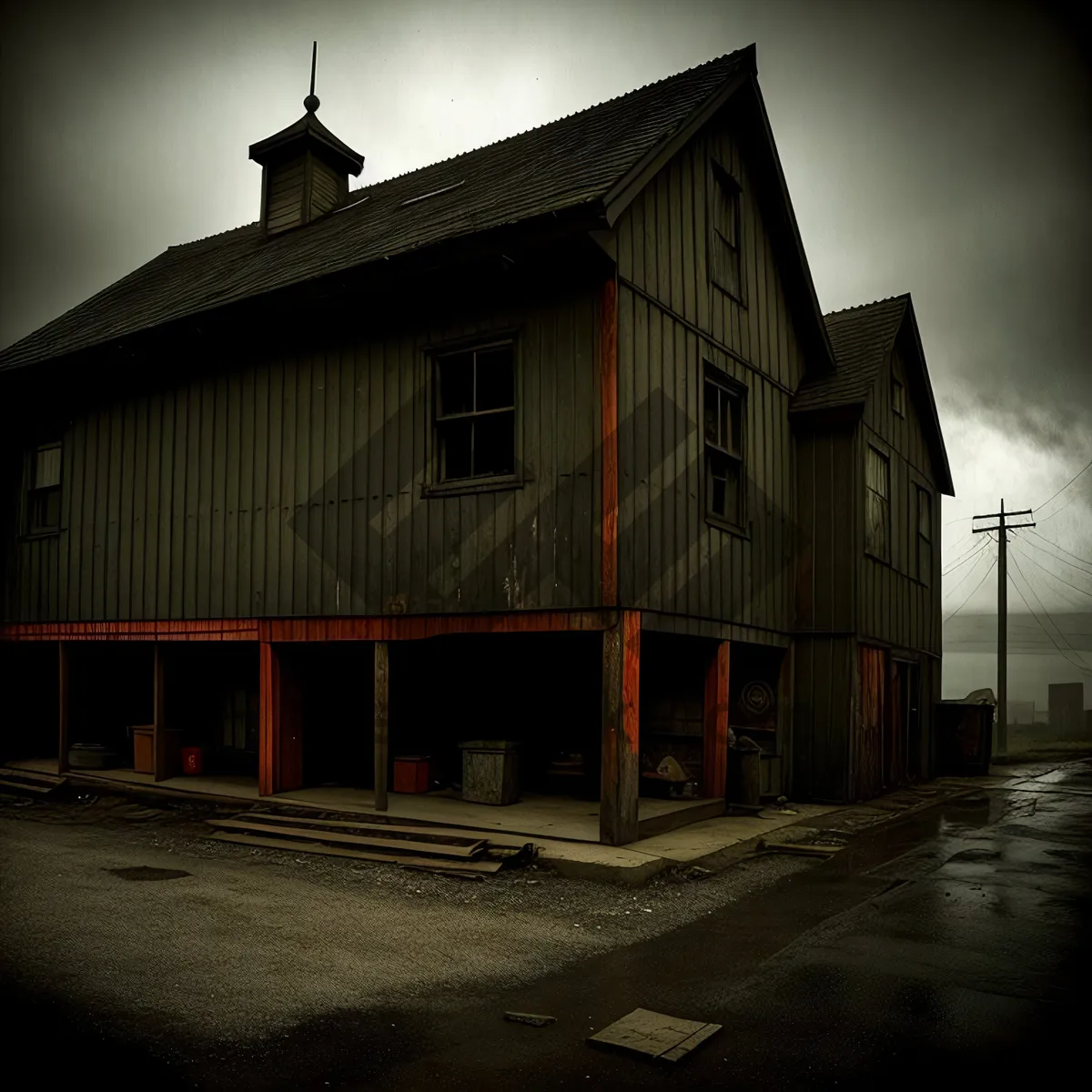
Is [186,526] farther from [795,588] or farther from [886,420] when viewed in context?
[886,420]

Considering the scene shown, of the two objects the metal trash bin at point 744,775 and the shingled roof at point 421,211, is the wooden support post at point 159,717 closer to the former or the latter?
the shingled roof at point 421,211

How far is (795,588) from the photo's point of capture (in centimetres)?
1518

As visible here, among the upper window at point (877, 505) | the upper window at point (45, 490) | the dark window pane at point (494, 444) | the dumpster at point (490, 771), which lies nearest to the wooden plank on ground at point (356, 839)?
the dumpster at point (490, 771)

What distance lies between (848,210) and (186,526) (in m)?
19.9

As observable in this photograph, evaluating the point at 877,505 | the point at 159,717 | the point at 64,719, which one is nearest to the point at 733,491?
the point at 877,505

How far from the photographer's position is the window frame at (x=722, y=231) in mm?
12875

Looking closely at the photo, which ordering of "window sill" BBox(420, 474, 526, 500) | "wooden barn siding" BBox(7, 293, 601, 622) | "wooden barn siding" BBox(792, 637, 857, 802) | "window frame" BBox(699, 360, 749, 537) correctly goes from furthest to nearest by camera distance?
"wooden barn siding" BBox(792, 637, 857, 802)
"window frame" BBox(699, 360, 749, 537)
"window sill" BBox(420, 474, 526, 500)
"wooden barn siding" BBox(7, 293, 601, 622)

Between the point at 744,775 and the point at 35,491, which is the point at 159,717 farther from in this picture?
the point at 744,775

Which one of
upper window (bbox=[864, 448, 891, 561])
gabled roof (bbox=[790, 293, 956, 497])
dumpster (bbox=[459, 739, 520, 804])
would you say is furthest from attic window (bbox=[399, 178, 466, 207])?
dumpster (bbox=[459, 739, 520, 804])

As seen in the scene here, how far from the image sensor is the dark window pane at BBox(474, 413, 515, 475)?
11430 millimetres

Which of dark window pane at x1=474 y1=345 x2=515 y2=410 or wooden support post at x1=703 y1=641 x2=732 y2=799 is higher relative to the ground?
dark window pane at x1=474 y1=345 x2=515 y2=410

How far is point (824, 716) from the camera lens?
14625mm

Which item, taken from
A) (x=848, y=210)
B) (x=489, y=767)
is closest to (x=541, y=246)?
(x=489, y=767)

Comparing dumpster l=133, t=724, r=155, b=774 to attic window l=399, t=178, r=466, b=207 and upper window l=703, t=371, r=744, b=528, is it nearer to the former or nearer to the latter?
attic window l=399, t=178, r=466, b=207
